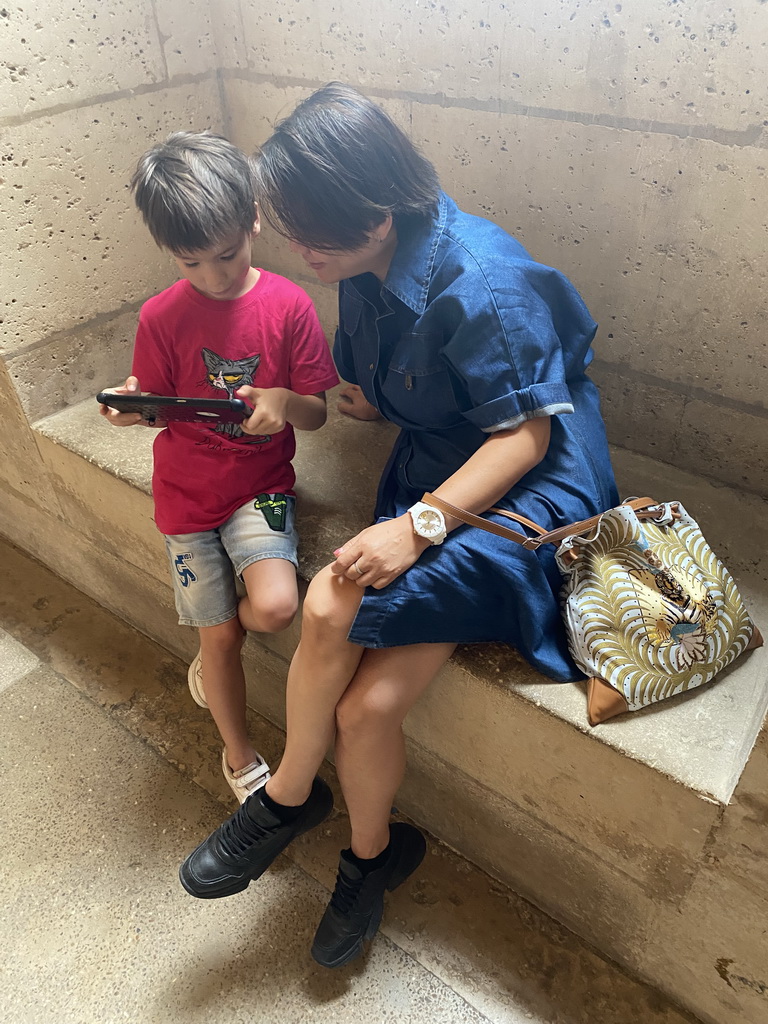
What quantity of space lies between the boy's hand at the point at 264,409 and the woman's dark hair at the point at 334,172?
0.25 metres

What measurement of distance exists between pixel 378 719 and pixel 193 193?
2.57 ft

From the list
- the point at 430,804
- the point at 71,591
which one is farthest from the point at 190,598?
the point at 71,591

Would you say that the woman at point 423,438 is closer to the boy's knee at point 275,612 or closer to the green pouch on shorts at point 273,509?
the boy's knee at point 275,612

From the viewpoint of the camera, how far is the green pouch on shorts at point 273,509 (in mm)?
1304

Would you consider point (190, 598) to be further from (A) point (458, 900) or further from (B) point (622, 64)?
(B) point (622, 64)

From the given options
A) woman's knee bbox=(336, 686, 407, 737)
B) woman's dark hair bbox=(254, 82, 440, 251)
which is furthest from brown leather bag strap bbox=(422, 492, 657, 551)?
woman's dark hair bbox=(254, 82, 440, 251)

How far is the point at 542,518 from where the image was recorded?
3.62 feet

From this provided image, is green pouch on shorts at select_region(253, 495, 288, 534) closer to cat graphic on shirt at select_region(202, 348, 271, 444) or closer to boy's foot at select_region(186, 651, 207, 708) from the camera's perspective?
cat graphic on shirt at select_region(202, 348, 271, 444)

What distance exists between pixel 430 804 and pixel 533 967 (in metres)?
0.30

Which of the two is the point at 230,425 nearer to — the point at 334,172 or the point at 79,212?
the point at 334,172

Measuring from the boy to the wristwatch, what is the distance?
297 mm

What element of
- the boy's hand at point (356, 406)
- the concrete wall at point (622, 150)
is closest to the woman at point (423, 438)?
the concrete wall at point (622, 150)

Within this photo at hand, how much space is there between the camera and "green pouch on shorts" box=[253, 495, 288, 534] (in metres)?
1.30

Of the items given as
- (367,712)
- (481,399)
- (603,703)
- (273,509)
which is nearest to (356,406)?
(273,509)
